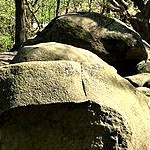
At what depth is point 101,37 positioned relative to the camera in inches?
399

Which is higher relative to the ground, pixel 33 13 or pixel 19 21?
pixel 19 21

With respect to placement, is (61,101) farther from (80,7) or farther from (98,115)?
(80,7)

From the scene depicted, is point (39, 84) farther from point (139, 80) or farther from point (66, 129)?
point (139, 80)

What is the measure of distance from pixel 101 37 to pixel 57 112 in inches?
221

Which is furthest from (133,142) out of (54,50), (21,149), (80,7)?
(80,7)

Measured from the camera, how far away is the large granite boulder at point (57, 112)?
4.65m

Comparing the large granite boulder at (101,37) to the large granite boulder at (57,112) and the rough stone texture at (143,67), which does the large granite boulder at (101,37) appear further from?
the large granite boulder at (57,112)

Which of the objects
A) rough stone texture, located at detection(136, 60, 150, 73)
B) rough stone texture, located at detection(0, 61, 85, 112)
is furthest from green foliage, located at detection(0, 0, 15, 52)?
rough stone texture, located at detection(0, 61, 85, 112)

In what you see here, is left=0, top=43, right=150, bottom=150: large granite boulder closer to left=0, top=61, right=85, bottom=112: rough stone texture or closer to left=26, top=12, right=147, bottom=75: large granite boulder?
left=0, top=61, right=85, bottom=112: rough stone texture

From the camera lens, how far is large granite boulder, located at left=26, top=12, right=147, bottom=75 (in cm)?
998

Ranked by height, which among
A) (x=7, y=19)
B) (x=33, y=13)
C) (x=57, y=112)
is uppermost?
(x=57, y=112)

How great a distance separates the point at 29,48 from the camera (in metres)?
6.58

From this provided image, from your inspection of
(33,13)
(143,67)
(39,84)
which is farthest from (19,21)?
(39,84)

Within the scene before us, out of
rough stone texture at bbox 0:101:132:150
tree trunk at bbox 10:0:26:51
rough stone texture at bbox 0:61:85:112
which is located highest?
rough stone texture at bbox 0:61:85:112
